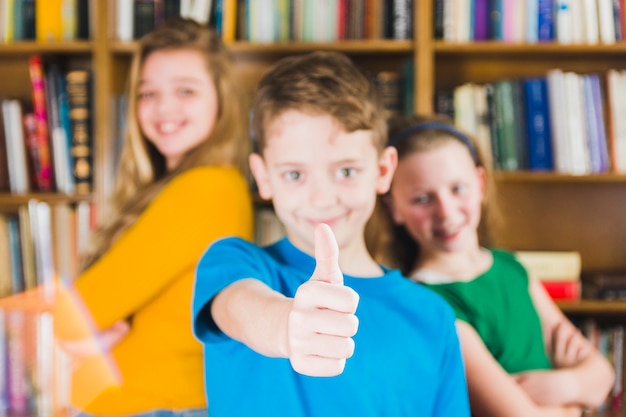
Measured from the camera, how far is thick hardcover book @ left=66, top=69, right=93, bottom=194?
0.90 meters

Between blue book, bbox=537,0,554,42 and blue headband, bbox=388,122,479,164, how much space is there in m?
0.28

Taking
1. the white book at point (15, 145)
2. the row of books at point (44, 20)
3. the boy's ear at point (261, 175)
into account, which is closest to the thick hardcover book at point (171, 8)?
the row of books at point (44, 20)

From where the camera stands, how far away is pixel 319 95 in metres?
0.51

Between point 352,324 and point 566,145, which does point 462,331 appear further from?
point 566,145

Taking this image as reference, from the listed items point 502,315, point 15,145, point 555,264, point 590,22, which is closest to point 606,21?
point 590,22

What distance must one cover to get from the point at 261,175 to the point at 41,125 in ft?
1.58

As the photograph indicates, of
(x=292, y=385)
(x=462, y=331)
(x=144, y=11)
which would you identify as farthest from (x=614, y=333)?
(x=144, y=11)

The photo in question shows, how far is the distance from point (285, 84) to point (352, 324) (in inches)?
8.7

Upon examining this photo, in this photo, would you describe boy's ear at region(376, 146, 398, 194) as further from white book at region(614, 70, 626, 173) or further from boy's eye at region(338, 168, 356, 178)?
white book at region(614, 70, 626, 173)

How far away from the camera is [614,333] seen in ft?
2.81

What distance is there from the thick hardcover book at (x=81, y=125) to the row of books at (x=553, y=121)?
475 millimetres

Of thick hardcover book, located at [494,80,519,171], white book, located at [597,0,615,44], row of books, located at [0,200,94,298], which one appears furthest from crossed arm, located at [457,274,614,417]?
row of books, located at [0,200,94,298]

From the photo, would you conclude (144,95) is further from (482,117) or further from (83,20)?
(482,117)

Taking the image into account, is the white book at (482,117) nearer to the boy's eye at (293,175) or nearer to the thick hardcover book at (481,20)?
the thick hardcover book at (481,20)
